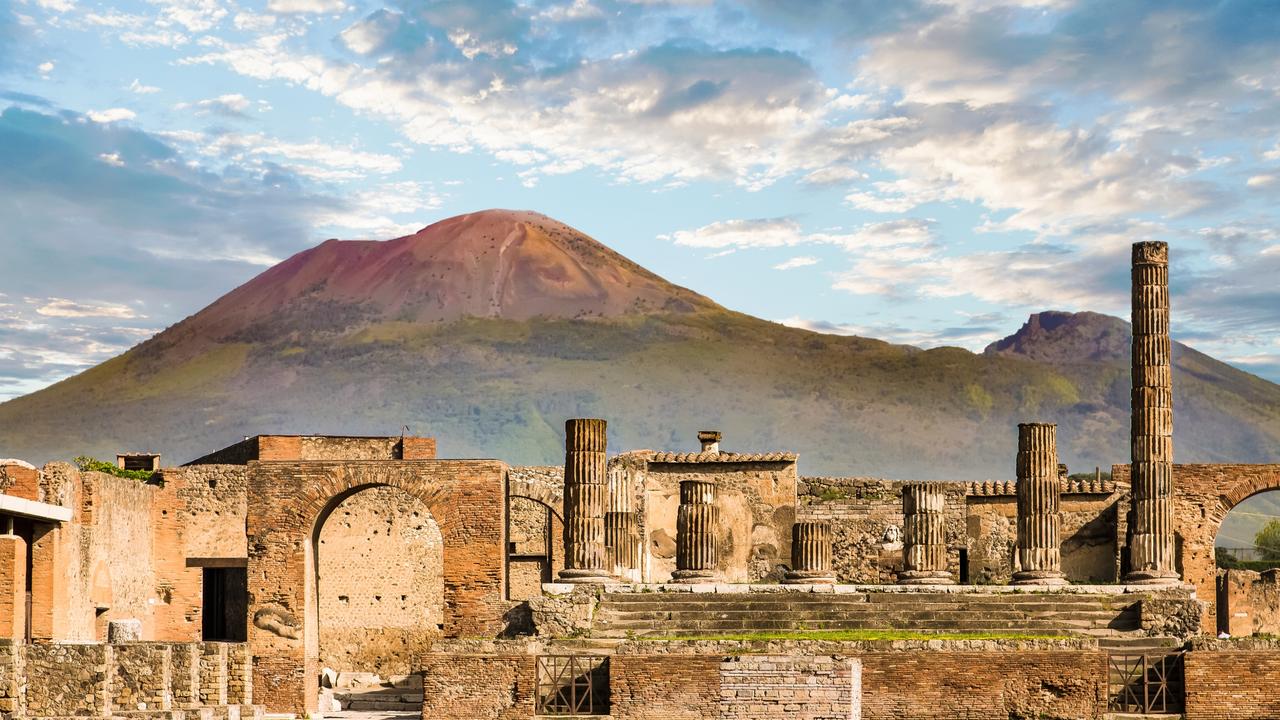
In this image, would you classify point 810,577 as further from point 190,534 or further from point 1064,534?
point 190,534

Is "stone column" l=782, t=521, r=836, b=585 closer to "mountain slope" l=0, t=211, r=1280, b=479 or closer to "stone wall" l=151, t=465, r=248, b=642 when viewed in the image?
"stone wall" l=151, t=465, r=248, b=642

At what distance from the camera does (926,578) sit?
33.0 metres

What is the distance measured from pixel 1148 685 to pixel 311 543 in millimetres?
14496

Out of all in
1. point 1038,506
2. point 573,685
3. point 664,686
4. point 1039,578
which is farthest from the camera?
point 1038,506

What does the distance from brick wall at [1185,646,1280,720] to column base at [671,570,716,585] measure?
30.3 ft

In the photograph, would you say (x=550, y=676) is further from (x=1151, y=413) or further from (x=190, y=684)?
(x=1151, y=413)

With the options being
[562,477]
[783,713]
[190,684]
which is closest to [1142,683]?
[783,713]

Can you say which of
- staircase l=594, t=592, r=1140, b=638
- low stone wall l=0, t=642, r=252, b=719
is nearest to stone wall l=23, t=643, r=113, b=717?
low stone wall l=0, t=642, r=252, b=719

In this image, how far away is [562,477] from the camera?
4100 centimetres

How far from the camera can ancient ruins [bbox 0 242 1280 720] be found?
87.2 feet

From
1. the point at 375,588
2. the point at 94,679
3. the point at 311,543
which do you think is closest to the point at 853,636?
the point at 311,543

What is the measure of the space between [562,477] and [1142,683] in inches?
654

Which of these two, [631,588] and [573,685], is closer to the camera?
[573,685]

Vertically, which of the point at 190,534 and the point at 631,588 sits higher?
the point at 190,534
